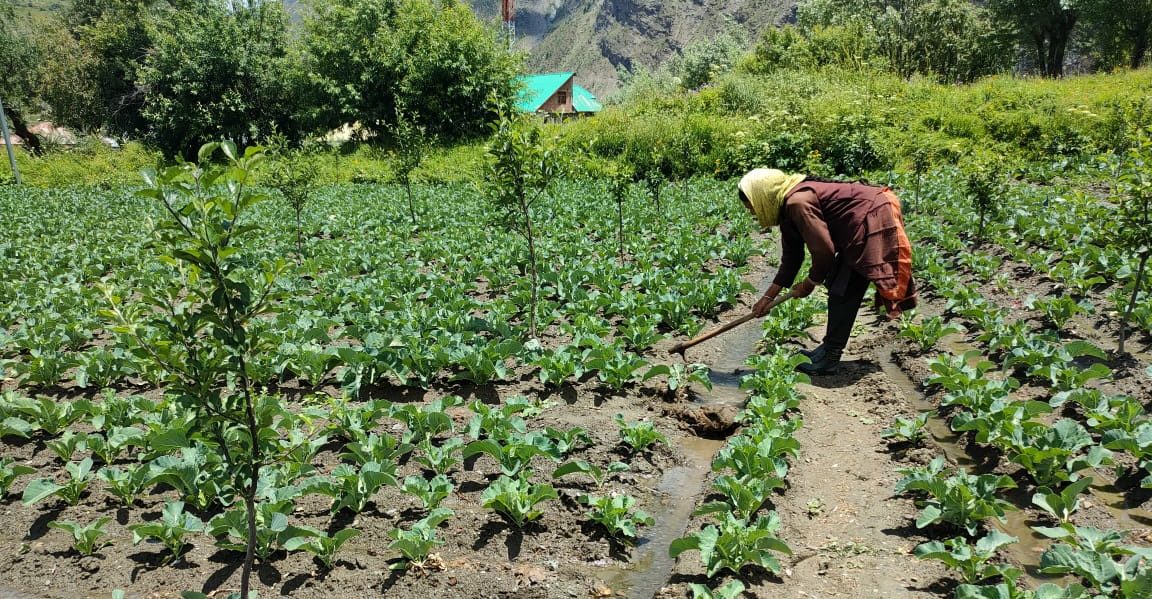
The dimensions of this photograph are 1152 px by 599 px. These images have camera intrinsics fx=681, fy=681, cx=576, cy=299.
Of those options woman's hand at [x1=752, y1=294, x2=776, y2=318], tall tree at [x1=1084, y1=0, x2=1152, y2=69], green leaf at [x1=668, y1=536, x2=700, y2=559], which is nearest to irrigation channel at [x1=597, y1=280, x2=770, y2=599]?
green leaf at [x1=668, y1=536, x2=700, y2=559]

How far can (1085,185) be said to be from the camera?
12.9 m

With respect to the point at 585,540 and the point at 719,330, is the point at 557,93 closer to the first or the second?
the point at 719,330

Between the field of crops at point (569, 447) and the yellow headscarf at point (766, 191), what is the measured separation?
130 centimetres

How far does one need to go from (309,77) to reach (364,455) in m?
28.7

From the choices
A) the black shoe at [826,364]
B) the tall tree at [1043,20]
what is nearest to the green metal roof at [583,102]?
the tall tree at [1043,20]

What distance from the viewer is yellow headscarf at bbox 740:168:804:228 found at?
579 centimetres

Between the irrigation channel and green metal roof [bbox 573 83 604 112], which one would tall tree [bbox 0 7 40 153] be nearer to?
green metal roof [bbox 573 83 604 112]

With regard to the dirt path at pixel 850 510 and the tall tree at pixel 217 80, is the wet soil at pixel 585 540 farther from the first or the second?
the tall tree at pixel 217 80

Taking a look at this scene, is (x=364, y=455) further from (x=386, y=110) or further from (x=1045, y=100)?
(x=386, y=110)

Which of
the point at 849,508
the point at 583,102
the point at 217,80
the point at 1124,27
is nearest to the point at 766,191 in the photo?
the point at 849,508

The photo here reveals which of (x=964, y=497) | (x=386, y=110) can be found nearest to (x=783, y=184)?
(x=964, y=497)

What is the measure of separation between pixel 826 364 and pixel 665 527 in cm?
294

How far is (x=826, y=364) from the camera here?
647cm

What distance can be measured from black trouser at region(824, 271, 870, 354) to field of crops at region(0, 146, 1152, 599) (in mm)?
385
